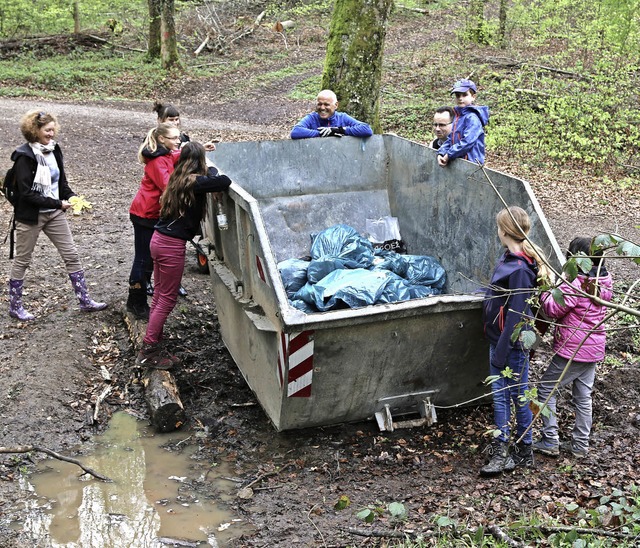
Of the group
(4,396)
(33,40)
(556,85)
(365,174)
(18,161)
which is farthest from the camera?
(33,40)

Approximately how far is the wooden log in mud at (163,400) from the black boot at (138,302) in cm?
93

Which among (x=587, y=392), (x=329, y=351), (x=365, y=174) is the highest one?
(x=365, y=174)

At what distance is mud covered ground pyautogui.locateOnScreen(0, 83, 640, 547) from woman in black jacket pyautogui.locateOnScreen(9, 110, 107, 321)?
338mm

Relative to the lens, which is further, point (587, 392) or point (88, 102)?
point (88, 102)

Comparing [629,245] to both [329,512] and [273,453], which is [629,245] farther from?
[273,453]

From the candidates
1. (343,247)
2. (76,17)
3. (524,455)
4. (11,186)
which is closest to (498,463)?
(524,455)

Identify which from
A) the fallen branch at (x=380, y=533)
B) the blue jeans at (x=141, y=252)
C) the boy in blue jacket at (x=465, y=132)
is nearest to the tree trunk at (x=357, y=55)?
the boy in blue jacket at (x=465, y=132)

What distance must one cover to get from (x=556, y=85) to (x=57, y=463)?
43.9 feet

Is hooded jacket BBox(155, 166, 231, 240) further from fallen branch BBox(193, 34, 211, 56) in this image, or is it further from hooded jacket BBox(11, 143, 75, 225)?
fallen branch BBox(193, 34, 211, 56)

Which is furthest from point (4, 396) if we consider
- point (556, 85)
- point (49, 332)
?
point (556, 85)

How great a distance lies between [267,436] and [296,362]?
97cm

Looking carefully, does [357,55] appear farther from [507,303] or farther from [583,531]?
[583,531]

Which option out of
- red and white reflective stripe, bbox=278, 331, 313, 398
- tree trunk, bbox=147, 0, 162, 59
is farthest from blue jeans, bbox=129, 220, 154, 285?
tree trunk, bbox=147, 0, 162, 59

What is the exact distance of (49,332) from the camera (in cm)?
595
